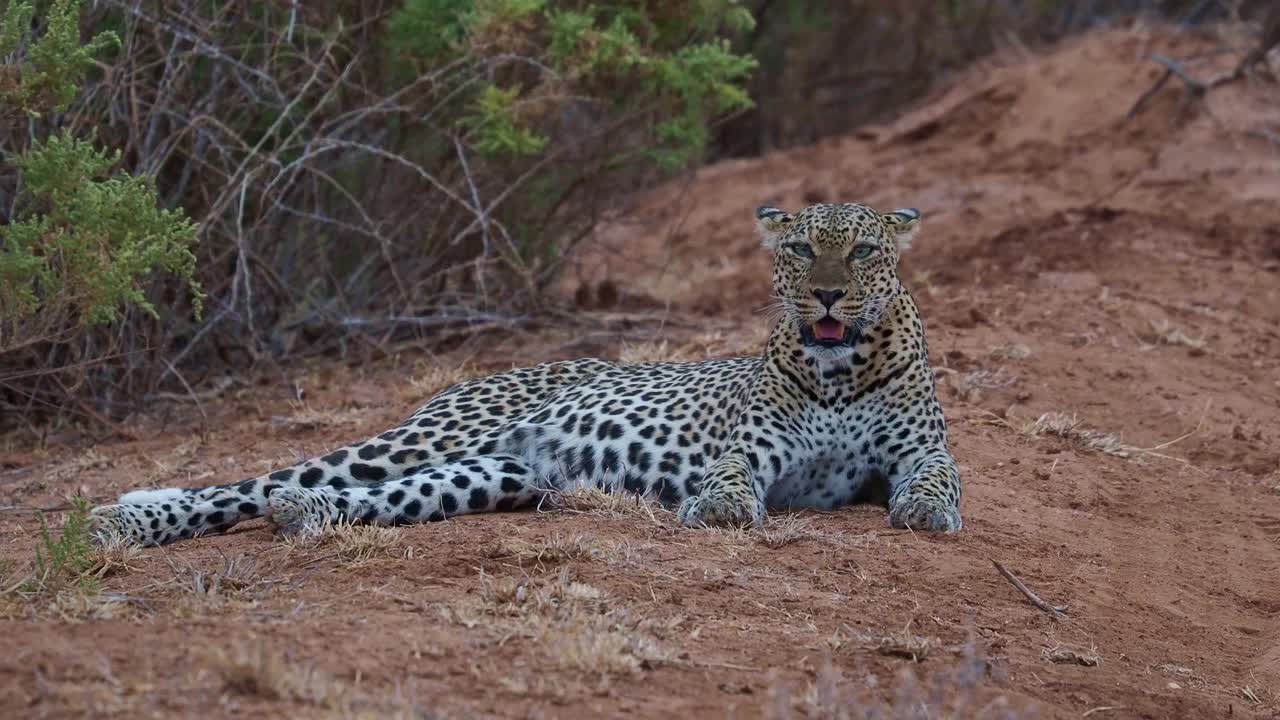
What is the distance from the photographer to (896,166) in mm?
16109

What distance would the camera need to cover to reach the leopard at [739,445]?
275 inches

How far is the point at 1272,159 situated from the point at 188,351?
9265 mm

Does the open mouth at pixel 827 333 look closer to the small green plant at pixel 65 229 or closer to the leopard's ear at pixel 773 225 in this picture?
the leopard's ear at pixel 773 225

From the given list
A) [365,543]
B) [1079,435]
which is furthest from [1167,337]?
[365,543]

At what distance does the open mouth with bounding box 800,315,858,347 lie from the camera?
7203 millimetres

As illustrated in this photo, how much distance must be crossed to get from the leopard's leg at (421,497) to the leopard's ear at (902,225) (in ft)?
6.24

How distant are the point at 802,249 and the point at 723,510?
1.24 metres

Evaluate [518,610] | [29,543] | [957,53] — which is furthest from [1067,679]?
[957,53]

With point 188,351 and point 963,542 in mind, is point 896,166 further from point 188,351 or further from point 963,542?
point 963,542

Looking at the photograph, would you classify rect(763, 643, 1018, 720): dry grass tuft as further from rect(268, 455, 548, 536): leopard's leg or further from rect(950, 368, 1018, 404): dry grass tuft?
rect(950, 368, 1018, 404): dry grass tuft

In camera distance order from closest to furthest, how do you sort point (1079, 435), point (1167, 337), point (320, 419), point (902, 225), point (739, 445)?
point (739, 445)
point (902, 225)
point (1079, 435)
point (320, 419)
point (1167, 337)

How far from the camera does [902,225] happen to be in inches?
300

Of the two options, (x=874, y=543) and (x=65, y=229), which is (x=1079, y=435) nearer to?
(x=874, y=543)

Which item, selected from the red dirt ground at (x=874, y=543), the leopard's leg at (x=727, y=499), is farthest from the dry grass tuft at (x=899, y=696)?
the leopard's leg at (x=727, y=499)
